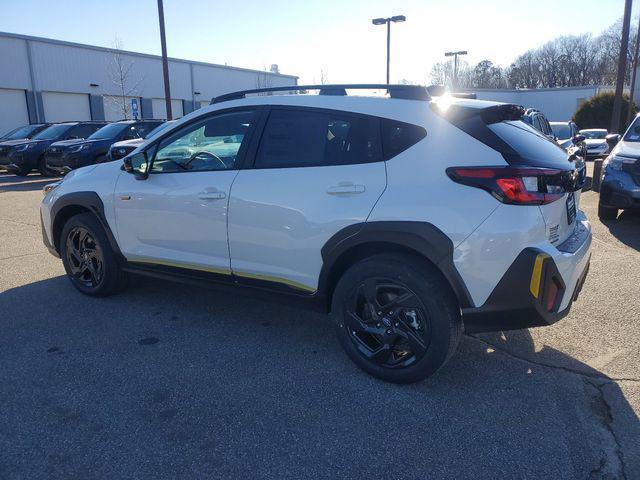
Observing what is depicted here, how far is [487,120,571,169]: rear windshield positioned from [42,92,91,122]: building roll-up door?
32.3 metres

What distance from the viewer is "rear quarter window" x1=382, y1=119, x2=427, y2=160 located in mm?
3199

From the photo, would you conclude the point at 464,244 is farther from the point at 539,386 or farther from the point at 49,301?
the point at 49,301

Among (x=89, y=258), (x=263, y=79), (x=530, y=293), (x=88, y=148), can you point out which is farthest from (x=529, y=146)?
(x=263, y=79)

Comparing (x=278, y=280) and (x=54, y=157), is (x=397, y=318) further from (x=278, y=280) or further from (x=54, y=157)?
(x=54, y=157)

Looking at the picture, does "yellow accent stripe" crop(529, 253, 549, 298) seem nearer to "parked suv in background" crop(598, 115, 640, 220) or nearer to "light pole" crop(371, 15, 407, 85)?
"parked suv in background" crop(598, 115, 640, 220)

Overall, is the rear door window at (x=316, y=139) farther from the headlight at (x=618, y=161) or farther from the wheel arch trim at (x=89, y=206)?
the headlight at (x=618, y=161)

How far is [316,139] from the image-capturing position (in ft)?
11.7

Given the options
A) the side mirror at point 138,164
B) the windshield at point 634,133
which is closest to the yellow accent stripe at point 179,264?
the side mirror at point 138,164

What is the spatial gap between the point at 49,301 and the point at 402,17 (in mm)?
25187

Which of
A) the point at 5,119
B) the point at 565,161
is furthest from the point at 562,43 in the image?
the point at 565,161

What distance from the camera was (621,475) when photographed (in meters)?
2.50

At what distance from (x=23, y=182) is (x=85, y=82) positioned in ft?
63.5

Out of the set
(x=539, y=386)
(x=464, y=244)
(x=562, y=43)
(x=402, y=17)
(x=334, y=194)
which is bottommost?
(x=539, y=386)

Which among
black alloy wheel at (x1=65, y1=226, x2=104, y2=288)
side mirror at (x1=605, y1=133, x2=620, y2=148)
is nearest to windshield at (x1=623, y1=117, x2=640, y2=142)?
side mirror at (x1=605, y1=133, x2=620, y2=148)
